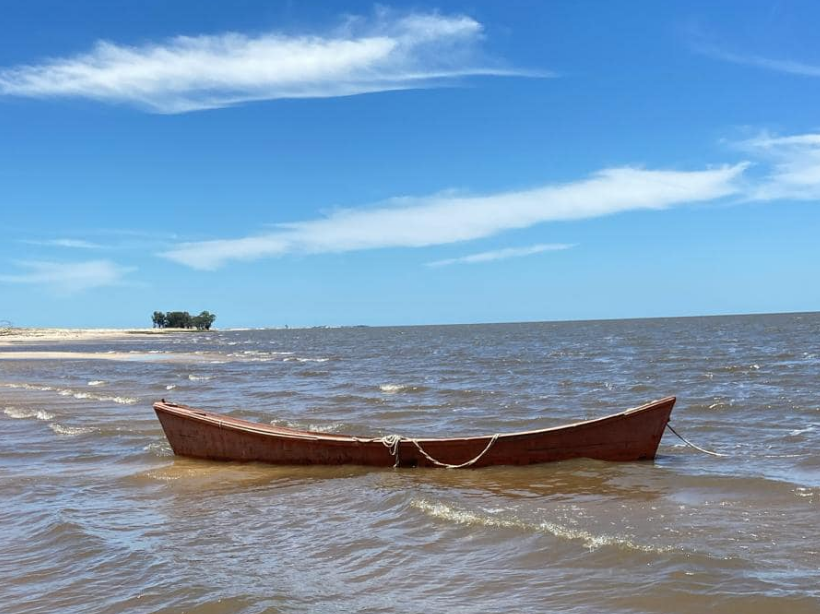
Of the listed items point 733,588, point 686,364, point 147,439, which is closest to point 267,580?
point 733,588

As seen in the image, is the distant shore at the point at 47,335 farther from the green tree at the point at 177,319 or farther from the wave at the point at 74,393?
the wave at the point at 74,393

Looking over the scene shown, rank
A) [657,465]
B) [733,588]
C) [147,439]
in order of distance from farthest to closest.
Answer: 1. [147,439]
2. [657,465]
3. [733,588]

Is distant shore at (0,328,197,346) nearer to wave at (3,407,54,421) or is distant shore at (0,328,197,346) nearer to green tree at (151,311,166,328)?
green tree at (151,311,166,328)

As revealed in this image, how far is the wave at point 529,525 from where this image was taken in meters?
6.73

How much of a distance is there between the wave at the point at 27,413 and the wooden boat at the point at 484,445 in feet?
28.1

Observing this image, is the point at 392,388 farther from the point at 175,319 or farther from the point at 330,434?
the point at 175,319

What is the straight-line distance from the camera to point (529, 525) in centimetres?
750

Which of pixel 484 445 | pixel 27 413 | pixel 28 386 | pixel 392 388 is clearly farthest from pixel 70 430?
pixel 28 386

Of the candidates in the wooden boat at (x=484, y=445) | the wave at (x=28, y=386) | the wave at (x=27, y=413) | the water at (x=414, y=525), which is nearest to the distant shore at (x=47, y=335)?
the wave at (x=28, y=386)

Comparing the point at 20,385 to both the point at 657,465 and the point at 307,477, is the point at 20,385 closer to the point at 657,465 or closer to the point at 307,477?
the point at 307,477

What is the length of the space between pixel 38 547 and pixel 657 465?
8.52m

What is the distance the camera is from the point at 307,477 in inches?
420

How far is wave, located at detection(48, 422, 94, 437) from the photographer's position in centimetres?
1505

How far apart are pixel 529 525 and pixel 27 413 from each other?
1528cm
